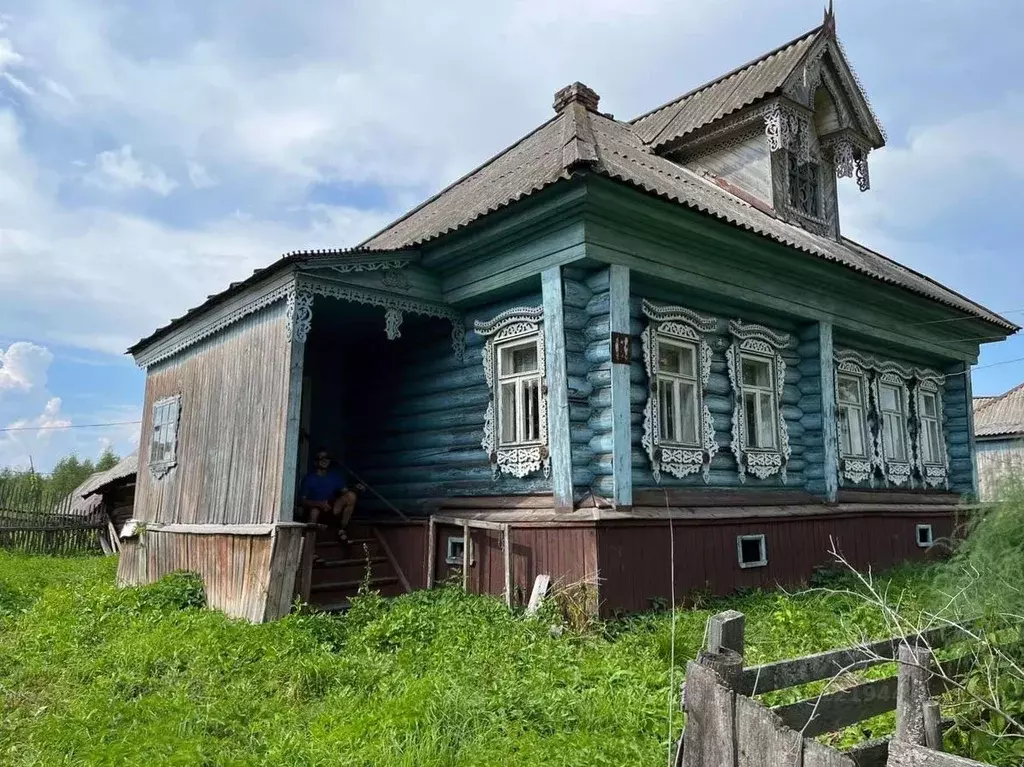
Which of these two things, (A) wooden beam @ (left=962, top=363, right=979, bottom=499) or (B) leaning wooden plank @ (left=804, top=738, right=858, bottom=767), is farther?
(A) wooden beam @ (left=962, top=363, right=979, bottom=499)

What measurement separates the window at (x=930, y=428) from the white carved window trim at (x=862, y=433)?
1.90 m

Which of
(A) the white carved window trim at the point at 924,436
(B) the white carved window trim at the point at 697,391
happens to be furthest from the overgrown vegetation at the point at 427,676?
(A) the white carved window trim at the point at 924,436

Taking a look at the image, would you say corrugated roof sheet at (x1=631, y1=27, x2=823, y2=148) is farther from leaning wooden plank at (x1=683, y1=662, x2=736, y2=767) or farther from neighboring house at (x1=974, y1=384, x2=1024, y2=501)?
neighboring house at (x1=974, y1=384, x2=1024, y2=501)

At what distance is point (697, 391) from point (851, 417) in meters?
4.03

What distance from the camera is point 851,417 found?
11.3m

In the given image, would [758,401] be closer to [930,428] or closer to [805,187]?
[805,187]

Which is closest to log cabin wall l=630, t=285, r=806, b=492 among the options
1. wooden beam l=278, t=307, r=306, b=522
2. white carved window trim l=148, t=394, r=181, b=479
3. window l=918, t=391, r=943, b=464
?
wooden beam l=278, t=307, r=306, b=522

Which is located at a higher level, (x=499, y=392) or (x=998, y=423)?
(x=998, y=423)

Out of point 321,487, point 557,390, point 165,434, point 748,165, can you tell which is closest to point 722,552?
point 557,390

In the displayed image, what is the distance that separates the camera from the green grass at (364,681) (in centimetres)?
420

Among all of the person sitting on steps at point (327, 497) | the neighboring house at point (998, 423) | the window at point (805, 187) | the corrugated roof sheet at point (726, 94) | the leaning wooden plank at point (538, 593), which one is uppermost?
the corrugated roof sheet at point (726, 94)

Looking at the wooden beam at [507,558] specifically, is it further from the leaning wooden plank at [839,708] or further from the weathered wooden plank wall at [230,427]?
the leaning wooden plank at [839,708]

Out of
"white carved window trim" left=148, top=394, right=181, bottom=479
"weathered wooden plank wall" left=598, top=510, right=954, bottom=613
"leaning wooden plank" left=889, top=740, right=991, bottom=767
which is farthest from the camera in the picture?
"white carved window trim" left=148, top=394, right=181, bottom=479

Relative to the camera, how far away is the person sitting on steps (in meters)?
9.14
